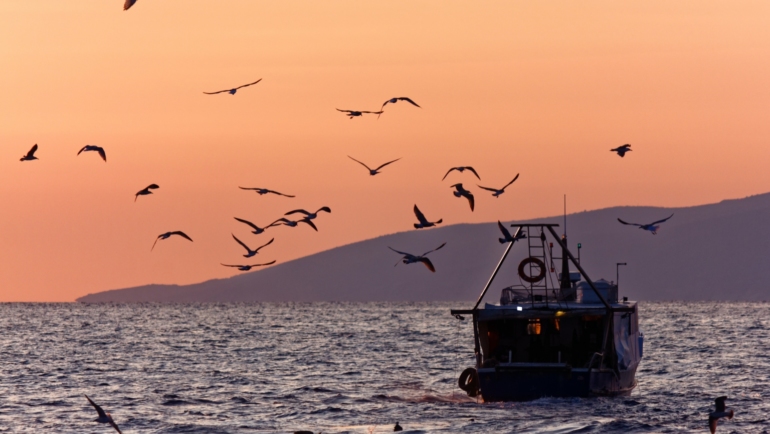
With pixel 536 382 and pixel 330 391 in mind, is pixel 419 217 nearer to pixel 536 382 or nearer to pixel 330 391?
pixel 536 382

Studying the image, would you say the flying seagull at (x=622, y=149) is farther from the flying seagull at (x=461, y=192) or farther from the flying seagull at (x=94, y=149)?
the flying seagull at (x=94, y=149)

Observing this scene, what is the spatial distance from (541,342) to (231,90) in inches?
698

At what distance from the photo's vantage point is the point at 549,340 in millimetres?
56156

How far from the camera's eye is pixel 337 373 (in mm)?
74125

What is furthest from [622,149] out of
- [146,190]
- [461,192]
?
[146,190]

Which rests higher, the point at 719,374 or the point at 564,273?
the point at 564,273

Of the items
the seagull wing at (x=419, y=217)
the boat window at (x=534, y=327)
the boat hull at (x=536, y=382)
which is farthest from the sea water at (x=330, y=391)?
the seagull wing at (x=419, y=217)

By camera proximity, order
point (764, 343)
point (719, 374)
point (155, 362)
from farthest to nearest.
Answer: point (764, 343) → point (155, 362) → point (719, 374)

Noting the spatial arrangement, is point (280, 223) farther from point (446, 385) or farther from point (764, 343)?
point (764, 343)

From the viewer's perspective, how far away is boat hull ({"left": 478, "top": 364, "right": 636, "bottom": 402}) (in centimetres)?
5059

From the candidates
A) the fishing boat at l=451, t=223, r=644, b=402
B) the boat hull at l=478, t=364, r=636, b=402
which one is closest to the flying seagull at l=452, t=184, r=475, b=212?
the fishing boat at l=451, t=223, r=644, b=402

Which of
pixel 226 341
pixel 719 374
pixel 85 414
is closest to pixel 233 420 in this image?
pixel 85 414

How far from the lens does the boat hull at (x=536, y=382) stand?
50.6 meters

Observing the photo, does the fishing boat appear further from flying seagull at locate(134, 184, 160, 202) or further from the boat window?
flying seagull at locate(134, 184, 160, 202)
